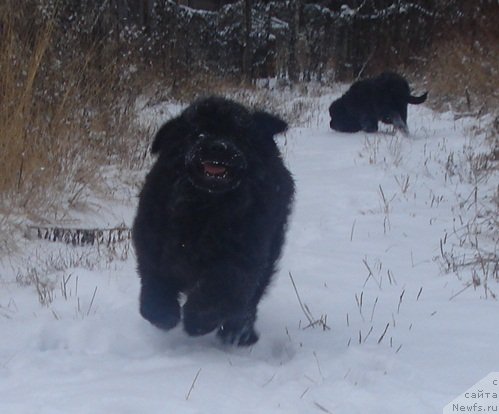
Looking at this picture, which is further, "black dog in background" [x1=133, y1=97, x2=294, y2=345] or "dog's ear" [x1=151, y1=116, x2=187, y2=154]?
"dog's ear" [x1=151, y1=116, x2=187, y2=154]

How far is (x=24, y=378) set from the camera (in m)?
2.44

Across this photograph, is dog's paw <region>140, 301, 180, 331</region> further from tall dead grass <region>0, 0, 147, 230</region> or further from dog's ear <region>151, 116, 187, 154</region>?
tall dead grass <region>0, 0, 147, 230</region>

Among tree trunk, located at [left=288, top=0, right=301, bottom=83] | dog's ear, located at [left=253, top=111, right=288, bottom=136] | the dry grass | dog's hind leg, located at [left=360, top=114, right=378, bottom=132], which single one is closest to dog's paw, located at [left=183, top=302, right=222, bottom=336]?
dog's ear, located at [left=253, top=111, right=288, bottom=136]

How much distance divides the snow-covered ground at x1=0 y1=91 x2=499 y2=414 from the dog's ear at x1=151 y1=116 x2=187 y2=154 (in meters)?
0.81

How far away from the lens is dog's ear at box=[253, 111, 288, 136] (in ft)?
9.93

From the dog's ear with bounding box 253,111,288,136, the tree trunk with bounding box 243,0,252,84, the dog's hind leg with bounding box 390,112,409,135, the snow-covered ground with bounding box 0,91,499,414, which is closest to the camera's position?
the snow-covered ground with bounding box 0,91,499,414

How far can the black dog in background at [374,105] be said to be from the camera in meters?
9.20

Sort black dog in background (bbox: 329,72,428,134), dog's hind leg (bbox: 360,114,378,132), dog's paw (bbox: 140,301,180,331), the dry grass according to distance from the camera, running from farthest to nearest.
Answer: the dry grass → dog's hind leg (bbox: 360,114,378,132) → black dog in background (bbox: 329,72,428,134) → dog's paw (bbox: 140,301,180,331)

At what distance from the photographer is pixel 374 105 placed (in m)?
9.34

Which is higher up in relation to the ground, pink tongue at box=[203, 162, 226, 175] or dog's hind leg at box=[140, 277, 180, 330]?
pink tongue at box=[203, 162, 226, 175]

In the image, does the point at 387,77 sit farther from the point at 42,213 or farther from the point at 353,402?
the point at 353,402

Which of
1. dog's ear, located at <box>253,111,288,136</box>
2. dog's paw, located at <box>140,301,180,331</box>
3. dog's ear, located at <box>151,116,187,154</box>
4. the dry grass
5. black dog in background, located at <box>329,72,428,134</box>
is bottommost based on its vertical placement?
dog's paw, located at <box>140,301,180,331</box>

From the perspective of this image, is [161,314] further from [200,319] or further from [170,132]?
[170,132]

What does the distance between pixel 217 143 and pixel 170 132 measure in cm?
39
